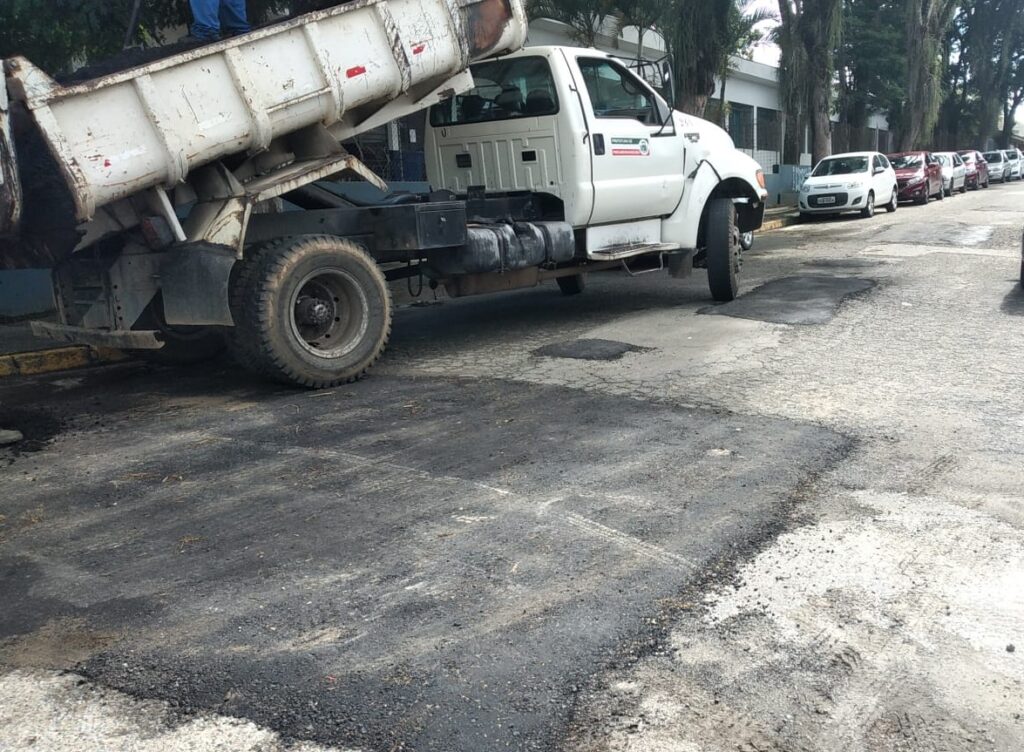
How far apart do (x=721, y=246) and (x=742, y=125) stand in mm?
28690

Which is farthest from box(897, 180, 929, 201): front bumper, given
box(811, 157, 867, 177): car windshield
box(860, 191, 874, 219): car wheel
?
box(860, 191, 874, 219): car wheel

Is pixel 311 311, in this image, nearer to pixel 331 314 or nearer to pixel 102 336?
pixel 331 314

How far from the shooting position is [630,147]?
29.8 feet

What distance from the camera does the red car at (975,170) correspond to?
35606 millimetres

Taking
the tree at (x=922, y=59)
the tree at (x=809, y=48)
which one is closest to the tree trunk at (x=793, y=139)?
the tree at (x=809, y=48)

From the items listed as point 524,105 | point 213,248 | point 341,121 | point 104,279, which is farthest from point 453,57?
point 104,279

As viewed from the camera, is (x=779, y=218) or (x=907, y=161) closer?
(x=779, y=218)

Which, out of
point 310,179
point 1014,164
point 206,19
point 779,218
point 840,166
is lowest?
point 1014,164

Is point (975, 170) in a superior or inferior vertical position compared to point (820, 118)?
inferior

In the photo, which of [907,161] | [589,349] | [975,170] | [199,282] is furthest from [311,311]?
[975,170]

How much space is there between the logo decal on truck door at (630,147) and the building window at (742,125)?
27.5 meters

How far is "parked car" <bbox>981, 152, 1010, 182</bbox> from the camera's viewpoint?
141 feet

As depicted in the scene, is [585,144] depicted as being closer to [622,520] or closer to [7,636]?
[622,520]

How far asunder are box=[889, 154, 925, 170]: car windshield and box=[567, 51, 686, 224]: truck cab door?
2111cm
